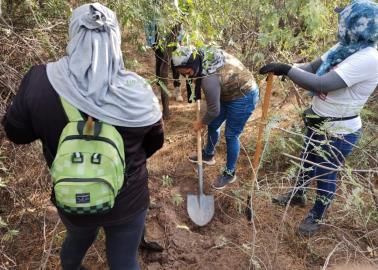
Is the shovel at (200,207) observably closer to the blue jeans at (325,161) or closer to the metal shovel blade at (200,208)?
the metal shovel blade at (200,208)

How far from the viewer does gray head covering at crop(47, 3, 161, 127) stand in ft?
4.90

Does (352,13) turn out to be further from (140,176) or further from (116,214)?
(116,214)

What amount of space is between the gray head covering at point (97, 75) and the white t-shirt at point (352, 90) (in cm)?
131

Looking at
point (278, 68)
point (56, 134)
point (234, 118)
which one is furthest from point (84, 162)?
point (234, 118)

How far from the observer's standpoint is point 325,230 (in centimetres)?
312

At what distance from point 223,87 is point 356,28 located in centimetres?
118

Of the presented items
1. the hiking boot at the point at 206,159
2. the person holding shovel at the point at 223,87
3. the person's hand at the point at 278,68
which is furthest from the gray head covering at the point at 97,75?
the hiking boot at the point at 206,159

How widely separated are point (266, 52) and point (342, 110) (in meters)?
1.57

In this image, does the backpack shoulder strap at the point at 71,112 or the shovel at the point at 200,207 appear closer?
the backpack shoulder strap at the point at 71,112

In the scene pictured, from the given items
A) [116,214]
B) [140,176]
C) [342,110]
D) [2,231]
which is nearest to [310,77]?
[342,110]

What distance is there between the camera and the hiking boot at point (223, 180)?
12.0 ft

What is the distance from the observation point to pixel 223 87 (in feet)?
10.4

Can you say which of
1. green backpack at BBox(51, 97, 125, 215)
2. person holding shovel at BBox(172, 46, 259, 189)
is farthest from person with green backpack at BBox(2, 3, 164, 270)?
person holding shovel at BBox(172, 46, 259, 189)

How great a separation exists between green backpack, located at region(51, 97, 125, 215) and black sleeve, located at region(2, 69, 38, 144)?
7.2 inches
